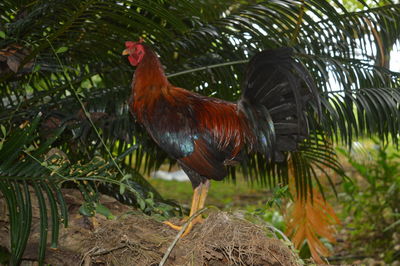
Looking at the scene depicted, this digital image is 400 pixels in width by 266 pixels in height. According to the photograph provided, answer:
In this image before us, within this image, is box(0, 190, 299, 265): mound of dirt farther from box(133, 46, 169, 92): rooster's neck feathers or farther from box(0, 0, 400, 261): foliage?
box(133, 46, 169, 92): rooster's neck feathers

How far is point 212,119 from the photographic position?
260cm

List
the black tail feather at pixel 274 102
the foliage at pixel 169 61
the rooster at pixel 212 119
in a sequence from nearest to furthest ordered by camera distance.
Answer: the black tail feather at pixel 274 102
the rooster at pixel 212 119
the foliage at pixel 169 61

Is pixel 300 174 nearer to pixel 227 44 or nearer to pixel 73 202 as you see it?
pixel 227 44

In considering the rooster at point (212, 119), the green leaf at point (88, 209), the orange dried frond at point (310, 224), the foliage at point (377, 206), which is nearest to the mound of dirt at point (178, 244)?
the green leaf at point (88, 209)

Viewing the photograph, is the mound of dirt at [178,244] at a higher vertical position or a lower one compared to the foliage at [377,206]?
higher

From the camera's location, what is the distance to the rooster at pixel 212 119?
97.3 inches

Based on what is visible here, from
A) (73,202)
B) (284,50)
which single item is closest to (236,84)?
(284,50)

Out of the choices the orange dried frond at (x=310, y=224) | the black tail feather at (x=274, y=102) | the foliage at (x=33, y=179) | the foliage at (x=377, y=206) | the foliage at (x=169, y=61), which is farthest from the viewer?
the foliage at (x=377, y=206)

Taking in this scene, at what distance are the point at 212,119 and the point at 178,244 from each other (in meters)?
0.65

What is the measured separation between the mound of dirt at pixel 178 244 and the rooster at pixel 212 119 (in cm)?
17

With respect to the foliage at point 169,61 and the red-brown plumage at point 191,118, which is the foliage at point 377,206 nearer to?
the foliage at point 169,61

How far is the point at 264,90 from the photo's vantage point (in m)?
2.48

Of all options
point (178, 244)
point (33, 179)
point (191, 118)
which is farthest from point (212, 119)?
point (33, 179)

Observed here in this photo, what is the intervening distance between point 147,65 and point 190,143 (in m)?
0.45
